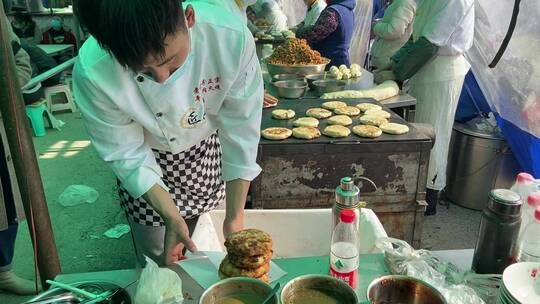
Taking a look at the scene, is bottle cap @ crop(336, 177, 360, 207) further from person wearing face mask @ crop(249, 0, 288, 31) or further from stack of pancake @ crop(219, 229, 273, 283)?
person wearing face mask @ crop(249, 0, 288, 31)

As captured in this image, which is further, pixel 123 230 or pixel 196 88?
pixel 123 230

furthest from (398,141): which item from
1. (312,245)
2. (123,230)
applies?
(123,230)

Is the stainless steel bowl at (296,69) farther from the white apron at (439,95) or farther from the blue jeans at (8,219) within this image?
the blue jeans at (8,219)

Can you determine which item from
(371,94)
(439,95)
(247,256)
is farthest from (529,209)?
(439,95)

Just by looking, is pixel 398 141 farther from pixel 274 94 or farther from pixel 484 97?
pixel 484 97

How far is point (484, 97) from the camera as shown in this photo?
3.83 metres

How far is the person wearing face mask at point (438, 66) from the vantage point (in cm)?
340

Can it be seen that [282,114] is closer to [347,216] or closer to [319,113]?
[319,113]

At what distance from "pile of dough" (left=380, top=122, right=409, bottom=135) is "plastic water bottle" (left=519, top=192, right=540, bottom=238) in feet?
4.33

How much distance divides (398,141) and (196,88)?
4.65 ft

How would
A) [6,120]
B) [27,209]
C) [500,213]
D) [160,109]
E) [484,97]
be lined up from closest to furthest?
1. [500,213]
2. [160,109]
3. [6,120]
4. [27,209]
5. [484,97]

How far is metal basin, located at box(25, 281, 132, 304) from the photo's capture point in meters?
1.09

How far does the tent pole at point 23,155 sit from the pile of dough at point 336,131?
1573 millimetres

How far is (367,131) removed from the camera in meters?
2.55
